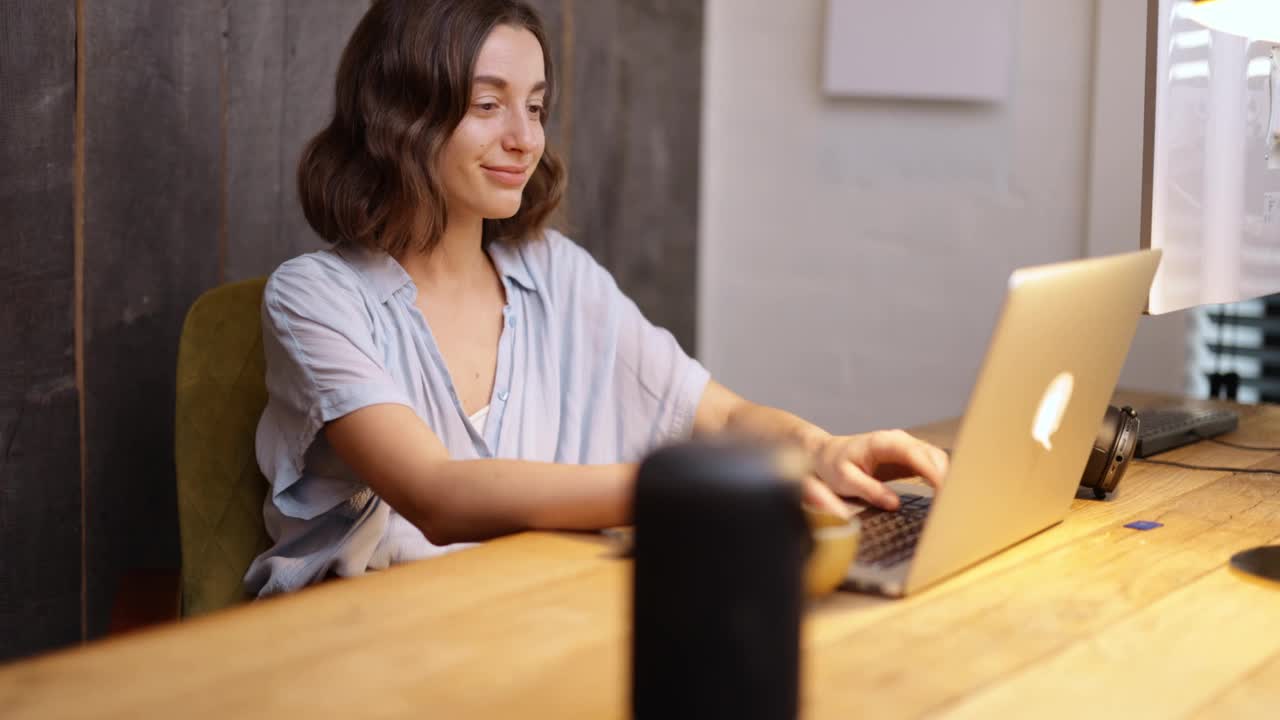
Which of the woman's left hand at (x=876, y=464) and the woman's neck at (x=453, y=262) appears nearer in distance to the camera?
the woman's left hand at (x=876, y=464)

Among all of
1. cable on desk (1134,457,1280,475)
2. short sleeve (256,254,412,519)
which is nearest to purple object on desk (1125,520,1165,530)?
cable on desk (1134,457,1280,475)

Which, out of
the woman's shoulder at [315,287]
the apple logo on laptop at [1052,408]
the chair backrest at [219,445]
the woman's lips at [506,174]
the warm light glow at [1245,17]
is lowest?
the chair backrest at [219,445]

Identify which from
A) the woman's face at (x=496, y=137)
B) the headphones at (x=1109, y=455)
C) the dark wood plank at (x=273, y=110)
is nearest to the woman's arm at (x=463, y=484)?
the woman's face at (x=496, y=137)

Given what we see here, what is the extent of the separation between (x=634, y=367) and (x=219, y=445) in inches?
20.6

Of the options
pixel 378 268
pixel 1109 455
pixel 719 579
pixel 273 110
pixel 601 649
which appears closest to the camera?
pixel 719 579

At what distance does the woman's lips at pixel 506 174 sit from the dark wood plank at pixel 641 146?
87cm

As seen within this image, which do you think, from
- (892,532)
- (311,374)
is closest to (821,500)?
(892,532)

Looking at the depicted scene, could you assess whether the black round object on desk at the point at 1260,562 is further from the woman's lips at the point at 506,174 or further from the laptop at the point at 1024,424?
the woman's lips at the point at 506,174

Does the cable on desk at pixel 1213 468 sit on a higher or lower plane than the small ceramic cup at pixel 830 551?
lower

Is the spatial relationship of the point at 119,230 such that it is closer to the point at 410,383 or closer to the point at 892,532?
the point at 410,383

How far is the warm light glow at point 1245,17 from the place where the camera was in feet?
4.30

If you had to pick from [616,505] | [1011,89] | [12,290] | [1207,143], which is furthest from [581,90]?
[616,505]

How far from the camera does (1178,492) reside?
1.37m

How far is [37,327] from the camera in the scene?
163 cm
